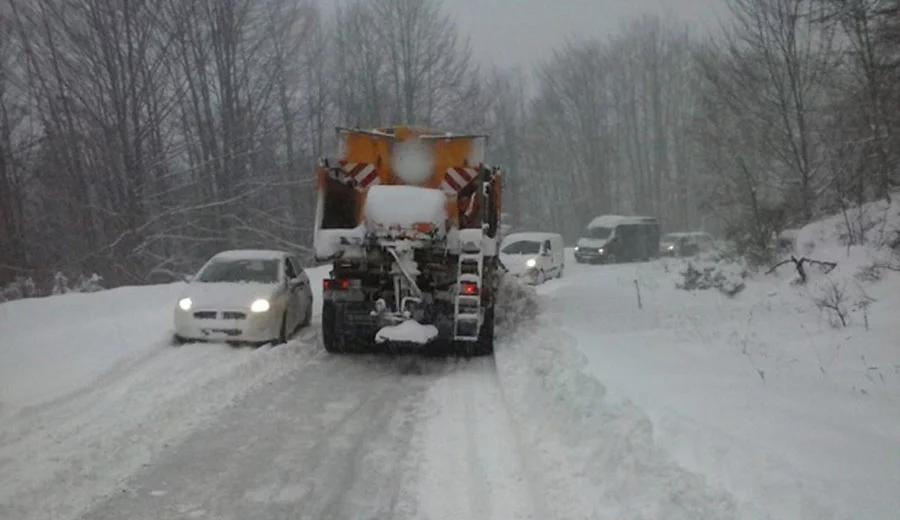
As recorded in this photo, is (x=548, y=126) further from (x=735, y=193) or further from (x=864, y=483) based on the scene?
(x=864, y=483)

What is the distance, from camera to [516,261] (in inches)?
1062

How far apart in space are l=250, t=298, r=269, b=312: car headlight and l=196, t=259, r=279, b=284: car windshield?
39.8 inches

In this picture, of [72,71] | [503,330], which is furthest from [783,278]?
[72,71]

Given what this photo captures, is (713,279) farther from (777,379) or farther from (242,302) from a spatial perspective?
(242,302)

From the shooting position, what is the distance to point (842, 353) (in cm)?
899

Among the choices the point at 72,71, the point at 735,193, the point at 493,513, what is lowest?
the point at 493,513

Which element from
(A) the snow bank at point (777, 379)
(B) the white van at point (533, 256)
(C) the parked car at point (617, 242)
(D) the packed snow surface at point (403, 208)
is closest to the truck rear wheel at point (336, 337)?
(D) the packed snow surface at point (403, 208)

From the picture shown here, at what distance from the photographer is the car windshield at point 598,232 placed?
1576 inches

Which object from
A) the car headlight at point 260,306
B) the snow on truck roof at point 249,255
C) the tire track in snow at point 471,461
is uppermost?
the snow on truck roof at point 249,255

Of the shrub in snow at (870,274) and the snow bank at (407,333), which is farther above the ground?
the shrub in snow at (870,274)

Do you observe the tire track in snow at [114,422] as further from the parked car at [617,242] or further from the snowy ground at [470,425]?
the parked car at [617,242]

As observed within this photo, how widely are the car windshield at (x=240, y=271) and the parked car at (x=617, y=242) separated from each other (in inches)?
1100

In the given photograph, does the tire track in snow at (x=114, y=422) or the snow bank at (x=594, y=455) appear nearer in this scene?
the snow bank at (x=594, y=455)

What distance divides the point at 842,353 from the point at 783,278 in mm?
9055
